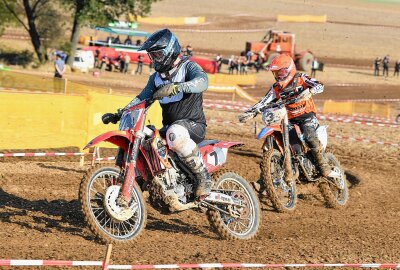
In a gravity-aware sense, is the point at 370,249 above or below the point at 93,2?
below

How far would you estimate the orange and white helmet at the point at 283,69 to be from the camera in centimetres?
988

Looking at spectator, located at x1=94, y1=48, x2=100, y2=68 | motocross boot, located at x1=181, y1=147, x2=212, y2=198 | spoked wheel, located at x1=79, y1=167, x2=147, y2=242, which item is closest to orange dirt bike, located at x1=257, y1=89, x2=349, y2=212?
motocross boot, located at x1=181, y1=147, x2=212, y2=198

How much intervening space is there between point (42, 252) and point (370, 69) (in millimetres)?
50191

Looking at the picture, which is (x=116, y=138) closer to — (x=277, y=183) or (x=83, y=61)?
(x=277, y=183)

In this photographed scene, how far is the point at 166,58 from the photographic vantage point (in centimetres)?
706

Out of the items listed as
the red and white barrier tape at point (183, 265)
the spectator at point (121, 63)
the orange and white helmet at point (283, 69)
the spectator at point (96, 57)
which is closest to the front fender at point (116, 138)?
the red and white barrier tape at point (183, 265)

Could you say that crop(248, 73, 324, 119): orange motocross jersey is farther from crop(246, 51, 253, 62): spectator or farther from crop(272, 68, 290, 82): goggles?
crop(246, 51, 253, 62): spectator

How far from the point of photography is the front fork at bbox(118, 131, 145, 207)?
682 centimetres

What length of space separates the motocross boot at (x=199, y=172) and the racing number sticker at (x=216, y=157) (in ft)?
0.64

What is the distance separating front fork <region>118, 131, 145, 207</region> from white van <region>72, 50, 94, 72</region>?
33.7m

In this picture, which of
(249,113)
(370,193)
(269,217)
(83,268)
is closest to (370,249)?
(269,217)

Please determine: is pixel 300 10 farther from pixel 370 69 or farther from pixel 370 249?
pixel 370 249

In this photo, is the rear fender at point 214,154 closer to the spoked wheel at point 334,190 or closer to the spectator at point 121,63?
the spoked wheel at point 334,190

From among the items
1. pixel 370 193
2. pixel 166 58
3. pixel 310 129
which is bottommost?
pixel 370 193
